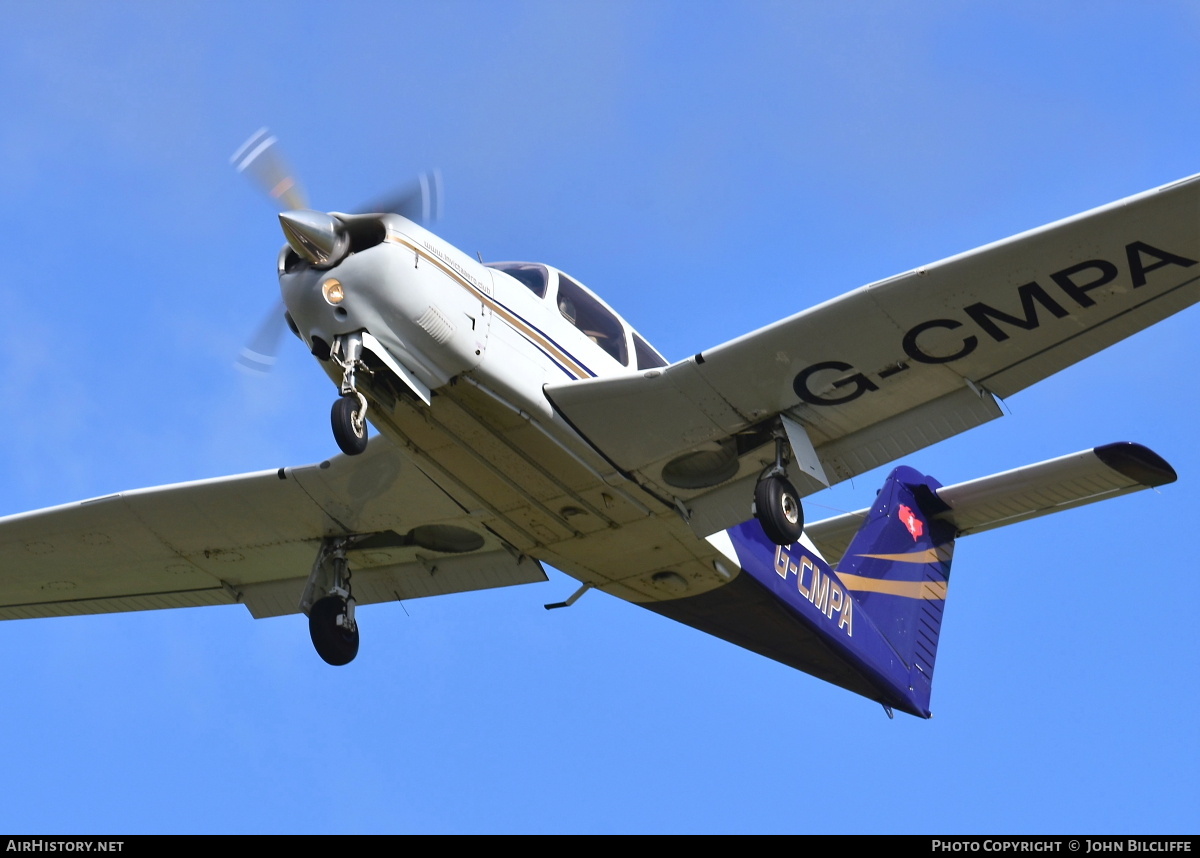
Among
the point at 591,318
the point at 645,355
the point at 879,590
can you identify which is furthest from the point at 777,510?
the point at 879,590

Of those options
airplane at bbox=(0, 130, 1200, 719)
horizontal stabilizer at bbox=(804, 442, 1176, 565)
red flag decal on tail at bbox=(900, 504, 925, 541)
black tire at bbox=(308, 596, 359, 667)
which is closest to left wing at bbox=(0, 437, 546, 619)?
airplane at bbox=(0, 130, 1200, 719)

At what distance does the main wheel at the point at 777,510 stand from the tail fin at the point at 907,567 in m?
4.87

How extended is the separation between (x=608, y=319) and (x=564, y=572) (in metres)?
2.70

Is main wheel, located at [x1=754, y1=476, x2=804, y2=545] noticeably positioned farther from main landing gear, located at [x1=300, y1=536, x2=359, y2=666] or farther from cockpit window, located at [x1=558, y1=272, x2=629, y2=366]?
main landing gear, located at [x1=300, y1=536, x2=359, y2=666]

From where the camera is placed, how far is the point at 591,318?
523 inches

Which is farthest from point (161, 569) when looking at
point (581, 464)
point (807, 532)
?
point (807, 532)

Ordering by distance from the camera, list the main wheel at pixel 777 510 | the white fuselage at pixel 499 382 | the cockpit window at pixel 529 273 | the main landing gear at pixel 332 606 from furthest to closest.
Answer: the main landing gear at pixel 332 606 < the cockpit window at pixel 529 273 < the main wheel at pixel 777 510 < the white fuselage at pixel 499 382

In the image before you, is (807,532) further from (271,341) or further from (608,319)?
(271,341)

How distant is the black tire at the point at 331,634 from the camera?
47.2 feet

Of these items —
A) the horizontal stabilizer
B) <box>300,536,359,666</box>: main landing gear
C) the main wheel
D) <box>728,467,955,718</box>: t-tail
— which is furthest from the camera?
<box>728,467,955,718</box>: t-tail

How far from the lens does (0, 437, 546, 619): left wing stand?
46.8ft

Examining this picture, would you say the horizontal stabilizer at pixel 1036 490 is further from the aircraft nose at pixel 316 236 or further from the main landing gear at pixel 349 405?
the aircraft nose at pixel 316 236

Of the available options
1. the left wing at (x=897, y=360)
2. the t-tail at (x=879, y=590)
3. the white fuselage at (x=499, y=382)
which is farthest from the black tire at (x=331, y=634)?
the t-tail at (x=879, y=590)

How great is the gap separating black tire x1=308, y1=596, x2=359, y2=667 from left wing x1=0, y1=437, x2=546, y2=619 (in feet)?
2.67
